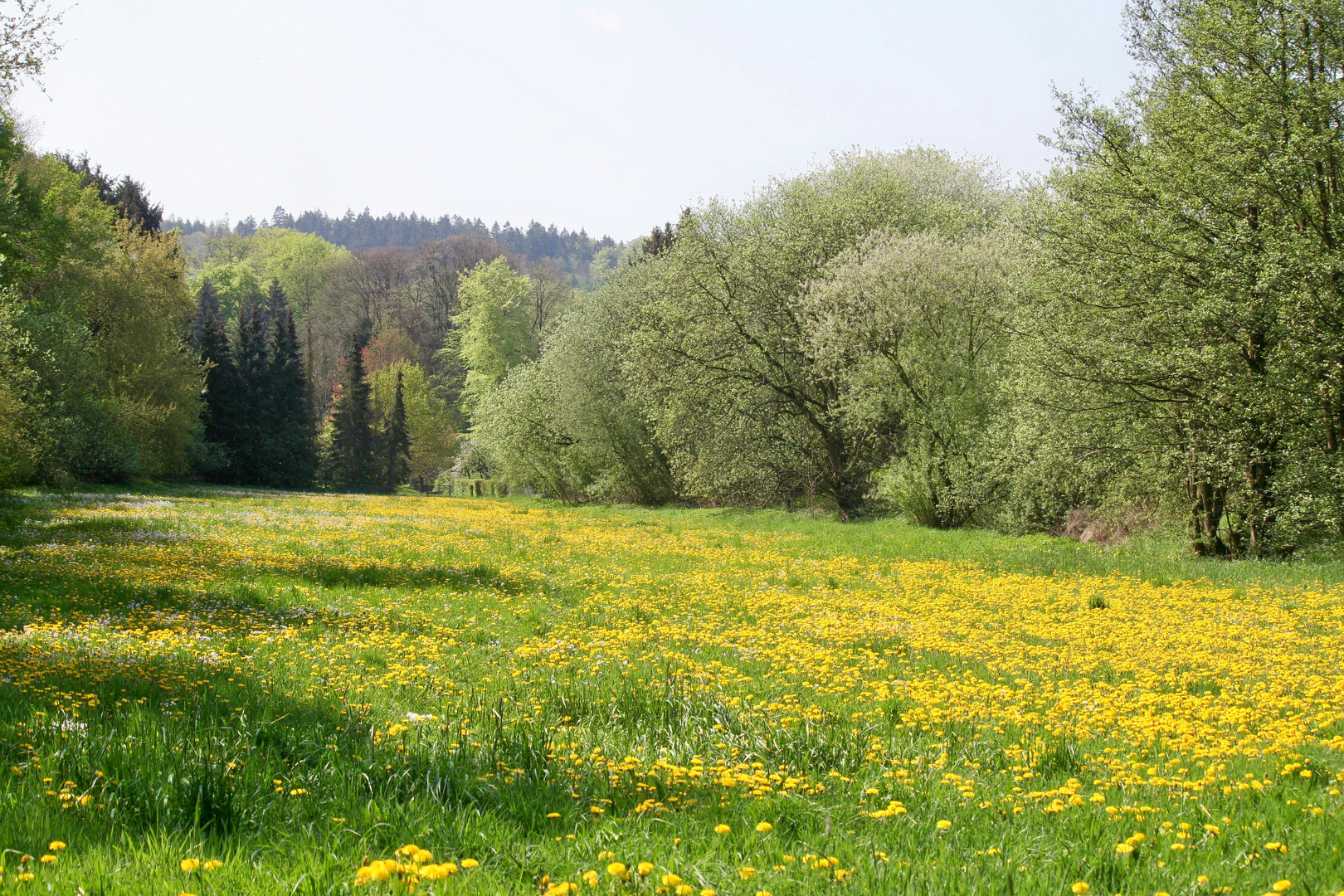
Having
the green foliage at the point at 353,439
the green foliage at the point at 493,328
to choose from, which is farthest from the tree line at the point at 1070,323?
the green foliage at the point at 353,439

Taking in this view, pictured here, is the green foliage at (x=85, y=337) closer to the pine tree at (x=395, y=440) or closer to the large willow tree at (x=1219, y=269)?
the pine tree at (x=395, y=440)

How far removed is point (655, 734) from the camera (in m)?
6.16

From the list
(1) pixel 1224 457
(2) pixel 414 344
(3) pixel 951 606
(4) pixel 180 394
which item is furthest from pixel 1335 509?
(2) pixel 414 344

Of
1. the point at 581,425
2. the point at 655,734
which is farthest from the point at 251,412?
the point at 655,734

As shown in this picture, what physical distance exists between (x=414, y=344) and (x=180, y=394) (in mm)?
44930

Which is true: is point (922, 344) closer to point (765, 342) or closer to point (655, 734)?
point (765, 342)

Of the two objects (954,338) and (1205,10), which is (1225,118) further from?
(954,338)

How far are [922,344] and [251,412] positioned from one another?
5211 centimetres

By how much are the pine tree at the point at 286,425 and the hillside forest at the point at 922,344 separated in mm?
242

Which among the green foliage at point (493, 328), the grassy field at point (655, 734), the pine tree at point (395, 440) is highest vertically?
the green foliage at point (493, 328)

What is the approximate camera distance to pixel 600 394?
153 ft

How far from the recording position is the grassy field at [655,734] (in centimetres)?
360

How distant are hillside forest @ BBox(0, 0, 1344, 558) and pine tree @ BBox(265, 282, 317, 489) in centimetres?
24

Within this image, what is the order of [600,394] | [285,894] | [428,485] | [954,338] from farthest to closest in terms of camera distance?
[428,485]
[600,394]
[954,338]
[285,894]
